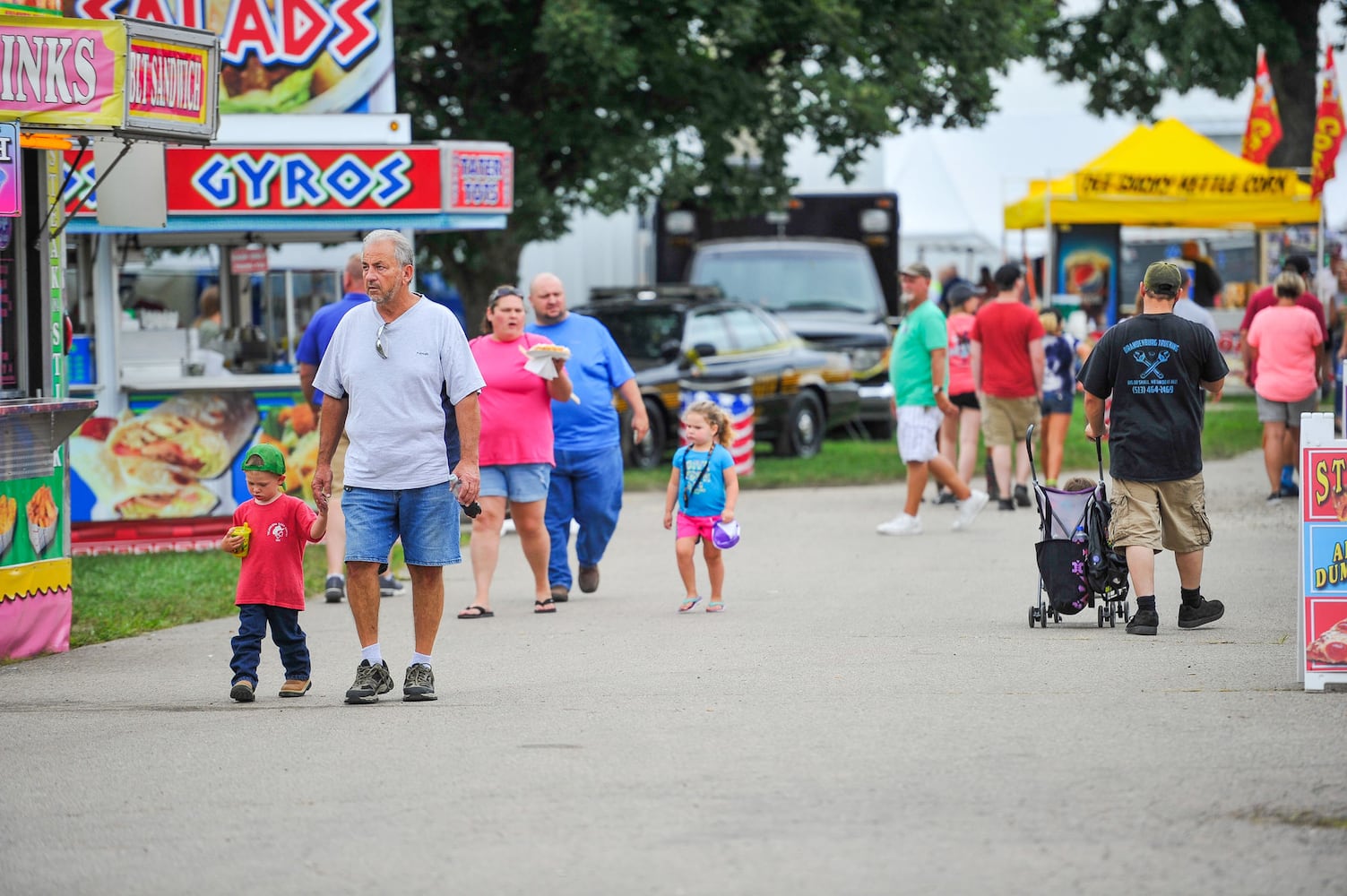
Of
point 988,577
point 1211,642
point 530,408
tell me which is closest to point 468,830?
point 1211,642

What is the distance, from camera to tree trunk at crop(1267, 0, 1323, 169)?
28.5 meters

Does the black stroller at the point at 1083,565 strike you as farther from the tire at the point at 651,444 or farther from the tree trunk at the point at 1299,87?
the tree trunk at the point at 1299,87

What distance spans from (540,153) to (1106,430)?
11792 millimetres

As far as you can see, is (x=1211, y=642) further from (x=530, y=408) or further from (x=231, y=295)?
(x=231, y=295)

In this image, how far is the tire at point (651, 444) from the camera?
1878 centimetres

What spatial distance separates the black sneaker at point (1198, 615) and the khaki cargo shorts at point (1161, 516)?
12.7 inches

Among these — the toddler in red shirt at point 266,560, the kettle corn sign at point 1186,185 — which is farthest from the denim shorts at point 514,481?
the kettle corn sign at point 1186,185

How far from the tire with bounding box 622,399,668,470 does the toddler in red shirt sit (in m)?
10.8

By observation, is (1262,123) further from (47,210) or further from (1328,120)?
(47,210)

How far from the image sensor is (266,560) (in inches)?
301

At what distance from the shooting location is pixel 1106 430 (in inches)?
367

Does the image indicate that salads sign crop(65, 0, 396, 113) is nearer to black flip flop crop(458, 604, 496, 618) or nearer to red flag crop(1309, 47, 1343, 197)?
black flip flop crop(458, 604, 496, 618)

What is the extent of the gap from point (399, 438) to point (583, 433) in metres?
3.50

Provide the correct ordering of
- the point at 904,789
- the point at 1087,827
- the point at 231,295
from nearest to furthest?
the point at 1087,827, the point at 904,789, the point at 231,295
